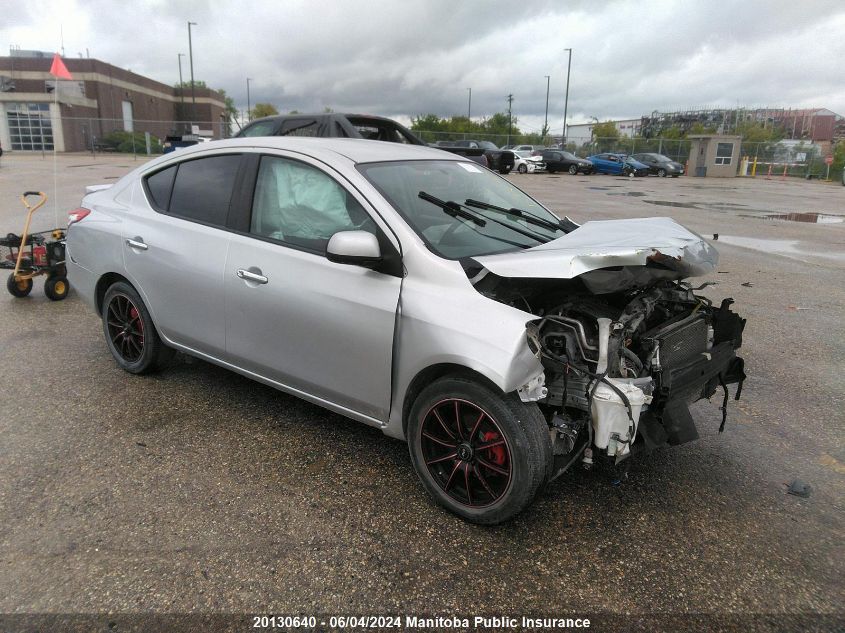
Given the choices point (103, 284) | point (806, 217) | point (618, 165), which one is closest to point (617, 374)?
point (103, 284)

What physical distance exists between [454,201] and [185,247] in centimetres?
170

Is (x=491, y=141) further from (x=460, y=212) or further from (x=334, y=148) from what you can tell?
(x=460, y=212)

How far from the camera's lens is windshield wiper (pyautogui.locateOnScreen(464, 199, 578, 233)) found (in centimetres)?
386

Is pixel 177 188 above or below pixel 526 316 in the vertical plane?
above

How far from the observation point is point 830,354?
5.46 m

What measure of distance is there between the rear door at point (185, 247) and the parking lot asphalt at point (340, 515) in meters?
0.59

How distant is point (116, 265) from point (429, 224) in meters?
2.43

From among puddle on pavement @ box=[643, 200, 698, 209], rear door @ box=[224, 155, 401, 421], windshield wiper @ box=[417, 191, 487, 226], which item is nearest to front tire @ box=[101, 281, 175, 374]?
rear door @ box=[224, 155, 401, 421]

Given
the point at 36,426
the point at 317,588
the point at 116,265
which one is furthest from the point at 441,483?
the point at 116,265

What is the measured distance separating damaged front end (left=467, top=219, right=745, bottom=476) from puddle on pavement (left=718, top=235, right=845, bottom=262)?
8.35 metres

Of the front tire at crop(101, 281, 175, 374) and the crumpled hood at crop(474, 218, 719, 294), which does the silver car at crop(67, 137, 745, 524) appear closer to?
the crumpled hood at crop(474, 218, 719, 294)

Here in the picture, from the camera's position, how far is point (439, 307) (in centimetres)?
293

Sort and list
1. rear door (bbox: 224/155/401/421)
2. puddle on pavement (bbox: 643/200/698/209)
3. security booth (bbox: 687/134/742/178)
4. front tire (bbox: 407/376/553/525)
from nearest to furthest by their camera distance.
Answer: front tire (bbox: 407/376/553/525) < rear door (bbox: 224/155/401/421) < puddle on pavement (bbox: 643/200/698/209) < security booth (bbox: 687/134/742/178)

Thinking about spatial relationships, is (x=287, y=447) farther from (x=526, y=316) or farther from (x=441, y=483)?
(x=526, y=316)
